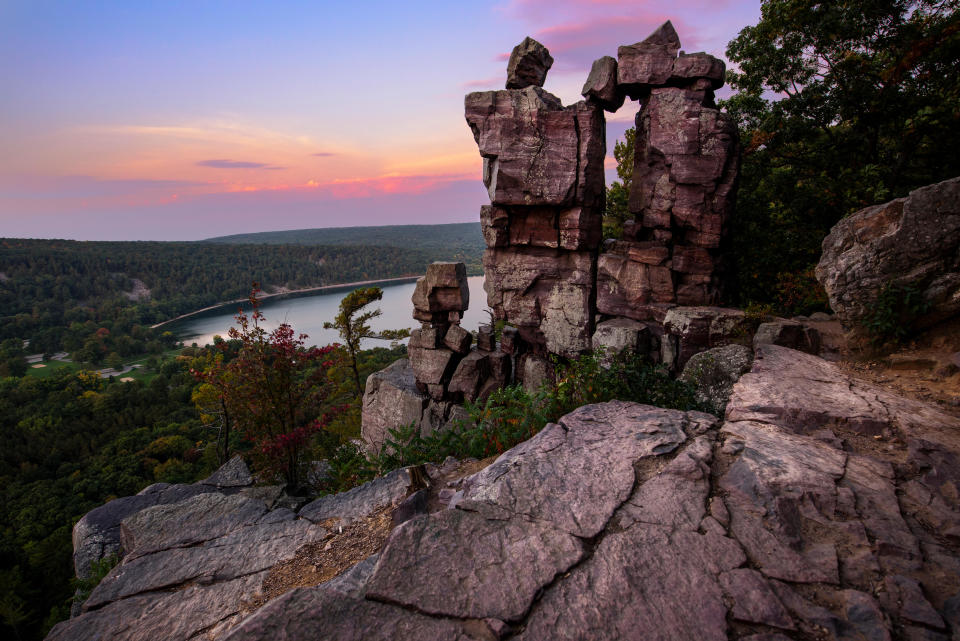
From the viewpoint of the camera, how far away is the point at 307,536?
3699 millimetres

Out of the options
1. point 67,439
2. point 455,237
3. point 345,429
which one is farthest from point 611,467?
point 455,237

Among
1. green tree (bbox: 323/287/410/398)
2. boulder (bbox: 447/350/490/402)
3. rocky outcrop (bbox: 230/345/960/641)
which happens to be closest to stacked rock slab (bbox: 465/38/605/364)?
boulder (bbox: 447/350/490/402)

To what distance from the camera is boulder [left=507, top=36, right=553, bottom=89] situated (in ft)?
35.0

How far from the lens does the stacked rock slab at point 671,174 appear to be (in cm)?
928

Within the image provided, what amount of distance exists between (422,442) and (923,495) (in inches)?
175

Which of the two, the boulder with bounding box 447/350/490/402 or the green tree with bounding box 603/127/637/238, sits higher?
the green tree with bounding box 603/127/637/238

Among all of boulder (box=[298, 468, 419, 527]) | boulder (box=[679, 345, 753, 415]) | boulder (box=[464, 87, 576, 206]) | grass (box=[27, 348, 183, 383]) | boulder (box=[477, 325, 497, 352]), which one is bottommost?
grass (box=[27, 348, 183, 383])

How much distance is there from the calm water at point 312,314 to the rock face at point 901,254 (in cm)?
2737

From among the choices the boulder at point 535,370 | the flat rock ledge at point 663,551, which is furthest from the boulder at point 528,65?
the flat rock ledge at point 663,551

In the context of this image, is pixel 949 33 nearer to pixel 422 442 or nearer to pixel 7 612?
pixel 422 442

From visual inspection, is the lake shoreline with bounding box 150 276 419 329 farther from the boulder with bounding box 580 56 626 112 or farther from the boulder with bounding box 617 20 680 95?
the boulder with bounding box 617 20 680 95

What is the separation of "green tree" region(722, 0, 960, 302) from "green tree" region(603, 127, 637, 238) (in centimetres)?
456

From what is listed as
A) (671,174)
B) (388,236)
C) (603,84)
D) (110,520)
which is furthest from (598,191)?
(388,236)

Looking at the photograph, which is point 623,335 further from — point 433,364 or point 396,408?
point 396,408
